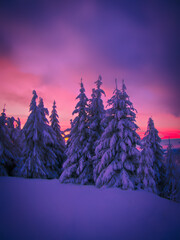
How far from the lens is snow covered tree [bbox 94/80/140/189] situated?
28.7 ft

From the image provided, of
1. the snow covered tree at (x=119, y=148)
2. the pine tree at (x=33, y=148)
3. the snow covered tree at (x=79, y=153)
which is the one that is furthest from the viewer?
the pine tree at (x=33, y=148)

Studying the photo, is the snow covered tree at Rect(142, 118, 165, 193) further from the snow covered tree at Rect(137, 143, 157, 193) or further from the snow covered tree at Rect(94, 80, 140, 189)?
the snow covered tree at Rect(94, 80, 140, 189)

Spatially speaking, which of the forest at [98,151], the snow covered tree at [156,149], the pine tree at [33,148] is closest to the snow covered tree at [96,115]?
the forest at [98,151]

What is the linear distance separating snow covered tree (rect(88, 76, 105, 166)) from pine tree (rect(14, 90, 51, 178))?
5926 mm

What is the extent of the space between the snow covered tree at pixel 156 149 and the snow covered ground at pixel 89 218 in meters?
11.1

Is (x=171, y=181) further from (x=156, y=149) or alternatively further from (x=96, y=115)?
(x=96, y=115)

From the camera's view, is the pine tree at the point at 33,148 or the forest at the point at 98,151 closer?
the forest at the point at 98,151

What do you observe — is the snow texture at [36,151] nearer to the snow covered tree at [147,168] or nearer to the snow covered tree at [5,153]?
the snow covered tree at [5,153]

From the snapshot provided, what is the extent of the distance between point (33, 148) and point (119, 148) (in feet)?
34.8

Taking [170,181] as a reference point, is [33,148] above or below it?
above

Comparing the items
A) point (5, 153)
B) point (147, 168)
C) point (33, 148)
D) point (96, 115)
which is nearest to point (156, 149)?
point (147, 168)

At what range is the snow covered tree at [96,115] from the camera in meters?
12.4

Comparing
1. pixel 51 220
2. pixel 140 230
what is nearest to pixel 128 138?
pixel 140 230

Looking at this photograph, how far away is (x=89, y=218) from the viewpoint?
4.51 m
